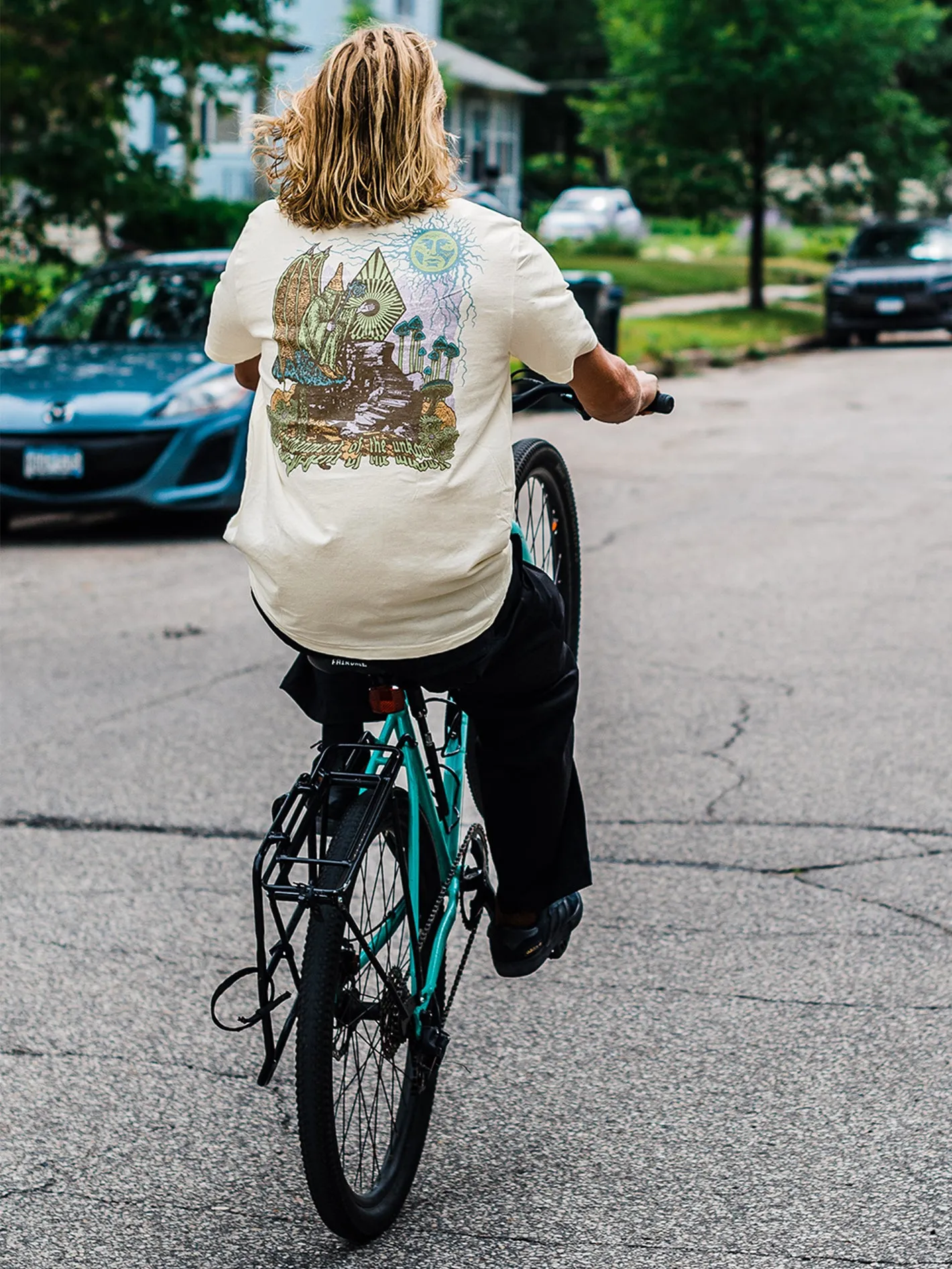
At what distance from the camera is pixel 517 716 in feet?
10.3

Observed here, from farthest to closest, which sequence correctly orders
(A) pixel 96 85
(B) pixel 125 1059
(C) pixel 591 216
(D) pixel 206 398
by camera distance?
1. (C) pixel 591 216
2. (A) pixel 96 85
3. (D) pixel 206 398
4. (B) pixel 125 1059

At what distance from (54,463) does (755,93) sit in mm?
18435

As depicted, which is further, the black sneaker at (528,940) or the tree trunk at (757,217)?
the tree trunk at (757,217)

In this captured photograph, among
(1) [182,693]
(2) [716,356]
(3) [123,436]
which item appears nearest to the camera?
(1) [182,693]

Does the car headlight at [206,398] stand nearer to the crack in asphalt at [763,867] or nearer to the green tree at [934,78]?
the crack in asphalt at [763,867]

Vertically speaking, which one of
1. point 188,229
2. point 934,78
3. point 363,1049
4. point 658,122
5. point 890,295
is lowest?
point 890,295

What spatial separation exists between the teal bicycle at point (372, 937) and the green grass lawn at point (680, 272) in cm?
2589

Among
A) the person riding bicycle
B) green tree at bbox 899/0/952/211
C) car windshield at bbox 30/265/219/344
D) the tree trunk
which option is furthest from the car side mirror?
green tree at bbox 899/0/952/211

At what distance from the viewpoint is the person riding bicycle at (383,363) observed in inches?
109

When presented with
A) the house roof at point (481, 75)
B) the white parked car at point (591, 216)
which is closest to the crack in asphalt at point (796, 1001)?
the white parked car at point (591, 216)

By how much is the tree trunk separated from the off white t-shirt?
80.3 ft

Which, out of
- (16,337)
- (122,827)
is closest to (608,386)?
(122,827)

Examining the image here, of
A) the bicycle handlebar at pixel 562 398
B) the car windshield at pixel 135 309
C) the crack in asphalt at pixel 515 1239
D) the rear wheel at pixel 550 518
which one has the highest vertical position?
the bicycle handlebar at pixel 562 398

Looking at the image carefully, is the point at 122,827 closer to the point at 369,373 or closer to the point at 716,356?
the point at 369,373
